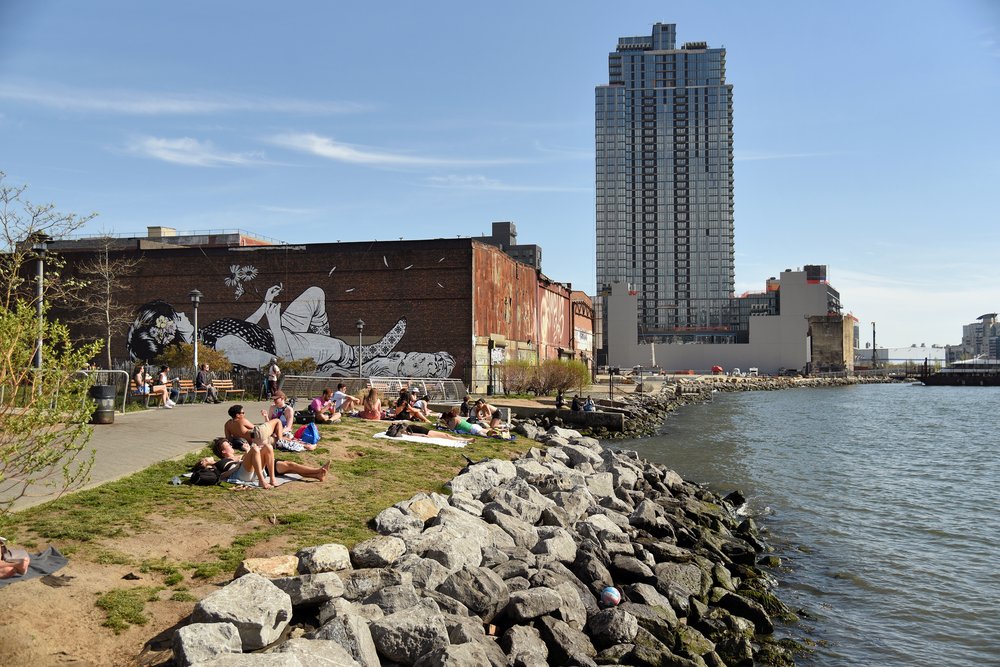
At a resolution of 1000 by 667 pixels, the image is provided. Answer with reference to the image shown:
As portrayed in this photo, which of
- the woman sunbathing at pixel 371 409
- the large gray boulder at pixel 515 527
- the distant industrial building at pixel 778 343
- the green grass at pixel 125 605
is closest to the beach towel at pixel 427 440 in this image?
the woman sunbathing at pixel 371 409

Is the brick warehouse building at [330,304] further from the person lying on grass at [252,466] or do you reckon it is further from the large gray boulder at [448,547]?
the large gray boulder at [448,547]

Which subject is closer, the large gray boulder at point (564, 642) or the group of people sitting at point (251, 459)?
the large gray boulder at point (564, 642)

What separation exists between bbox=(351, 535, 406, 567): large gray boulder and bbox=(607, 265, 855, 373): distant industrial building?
125534mm

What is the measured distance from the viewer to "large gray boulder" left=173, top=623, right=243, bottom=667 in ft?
22.5

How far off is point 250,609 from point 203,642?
0.69 m

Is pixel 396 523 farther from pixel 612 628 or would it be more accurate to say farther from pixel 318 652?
pixel 318 652

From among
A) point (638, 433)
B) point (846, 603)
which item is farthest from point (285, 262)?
point (846, 603)

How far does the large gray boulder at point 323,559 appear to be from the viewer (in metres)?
9.17

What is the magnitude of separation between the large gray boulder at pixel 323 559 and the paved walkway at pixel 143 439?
408 cm

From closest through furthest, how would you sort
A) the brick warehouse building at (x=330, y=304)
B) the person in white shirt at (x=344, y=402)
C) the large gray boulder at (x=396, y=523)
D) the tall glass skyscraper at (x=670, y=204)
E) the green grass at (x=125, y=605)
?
the green grass at (x=125, y=605) → the large gray boulder at (x=396, y=523) → the person in white shirt at (x=344, y=402) → the brick warehouse building at (x=330, y=304) → the tall glass skyscraper at (x=670, y=204)

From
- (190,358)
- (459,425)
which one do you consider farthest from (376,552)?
(190,358)

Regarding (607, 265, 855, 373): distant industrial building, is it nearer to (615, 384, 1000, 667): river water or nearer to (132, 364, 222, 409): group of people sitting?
(615, 384, 1000, 667): river water

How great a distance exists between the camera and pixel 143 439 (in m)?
16.5

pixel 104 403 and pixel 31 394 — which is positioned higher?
pixel 31 394
